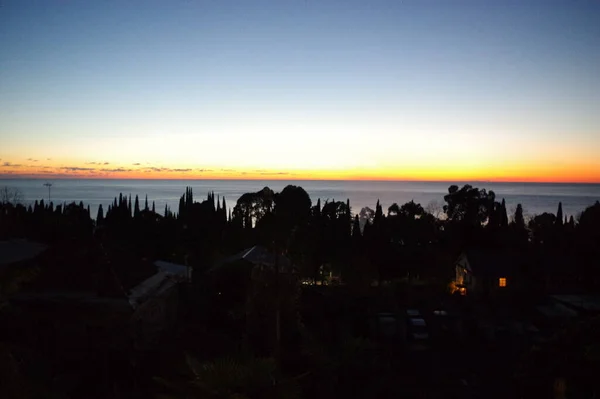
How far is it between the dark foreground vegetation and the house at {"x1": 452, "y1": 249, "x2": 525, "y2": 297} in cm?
14

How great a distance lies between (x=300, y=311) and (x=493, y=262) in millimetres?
17660

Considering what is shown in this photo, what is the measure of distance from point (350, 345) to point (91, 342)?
627 centimetres

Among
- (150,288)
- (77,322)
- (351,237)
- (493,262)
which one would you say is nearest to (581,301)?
(493,262)

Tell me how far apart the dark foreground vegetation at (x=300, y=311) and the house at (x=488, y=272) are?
0.46 ft

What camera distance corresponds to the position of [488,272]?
29.8 meters

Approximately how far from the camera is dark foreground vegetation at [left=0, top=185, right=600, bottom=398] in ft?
25.9

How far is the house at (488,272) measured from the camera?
29.4 m

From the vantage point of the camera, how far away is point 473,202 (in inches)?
1887

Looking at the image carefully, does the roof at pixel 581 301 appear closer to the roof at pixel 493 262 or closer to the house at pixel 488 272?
the house at pixel 488 272

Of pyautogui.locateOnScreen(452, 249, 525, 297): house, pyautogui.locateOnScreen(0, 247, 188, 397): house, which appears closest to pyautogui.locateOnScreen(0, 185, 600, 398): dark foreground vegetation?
pyautogui.locateOnScreen(0, 247, 188, 397): house

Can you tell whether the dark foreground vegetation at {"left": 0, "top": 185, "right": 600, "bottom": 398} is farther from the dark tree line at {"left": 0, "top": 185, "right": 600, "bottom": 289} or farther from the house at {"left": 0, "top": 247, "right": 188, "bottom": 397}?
the dark tree line at {"left": 0, "top": 185, "right": 600, "bottom": 289}

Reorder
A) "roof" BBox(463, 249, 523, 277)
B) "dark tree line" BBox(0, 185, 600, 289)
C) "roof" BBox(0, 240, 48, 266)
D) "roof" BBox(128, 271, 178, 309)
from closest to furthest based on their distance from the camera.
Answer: "roof" BBox(128, 271, 178, 309), "roof" BBox(0, 240, 48, 266), "roof" BBox(463, 249, 523, 277), "dark tree line" BBox(0, 185, 600, 289)

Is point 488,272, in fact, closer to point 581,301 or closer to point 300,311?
point 581,301

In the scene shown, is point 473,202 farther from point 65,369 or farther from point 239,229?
point 65,369
